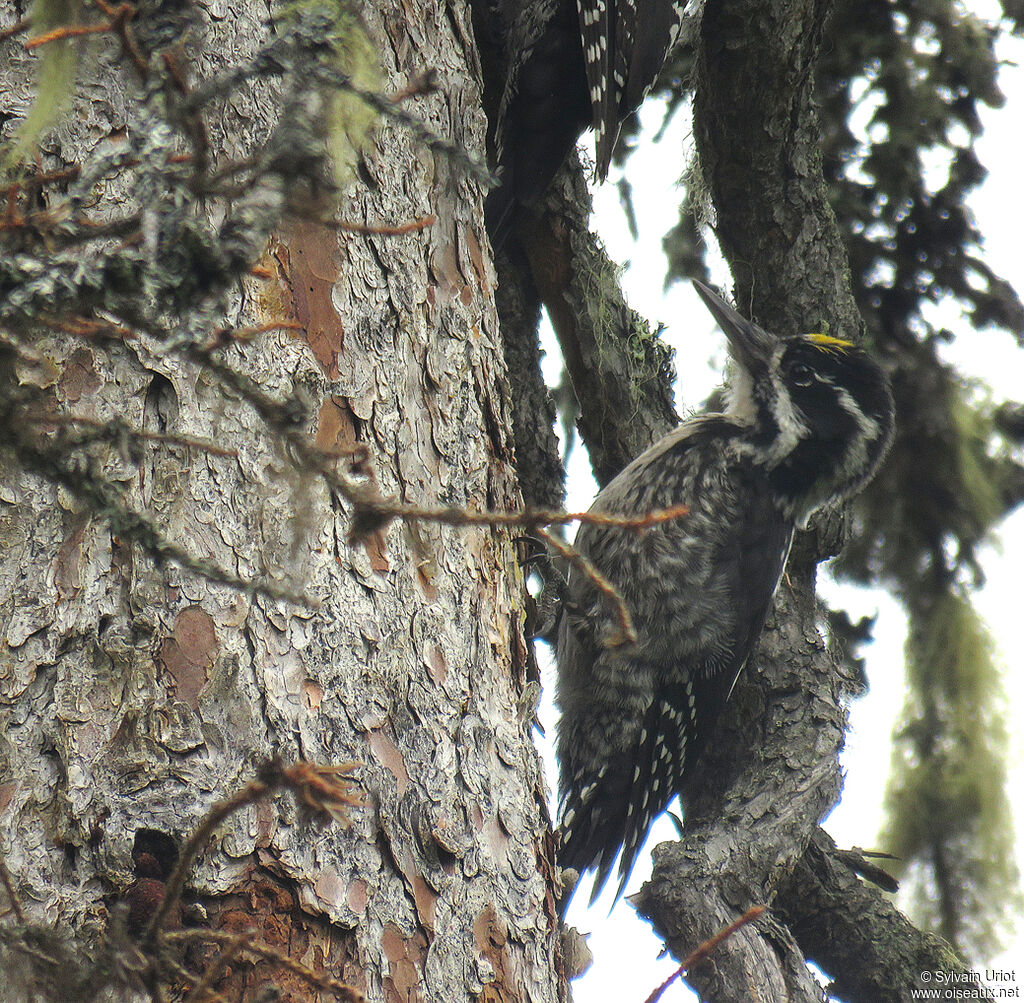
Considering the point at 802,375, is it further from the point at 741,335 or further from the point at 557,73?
the point at 557,73

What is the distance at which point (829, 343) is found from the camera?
375 cm

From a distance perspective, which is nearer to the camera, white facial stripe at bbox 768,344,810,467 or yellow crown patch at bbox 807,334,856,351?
yellow crown patch at bbox 807,334,856,351

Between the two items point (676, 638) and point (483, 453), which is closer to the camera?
point (483, 453)

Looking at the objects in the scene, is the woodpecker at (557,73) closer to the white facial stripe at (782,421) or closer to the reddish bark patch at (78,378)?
the white facial stripe at (782,421)

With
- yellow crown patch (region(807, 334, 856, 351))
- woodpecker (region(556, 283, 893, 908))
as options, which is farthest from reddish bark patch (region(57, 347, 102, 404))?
yellow crown patch (region(807, 334, 856, 351))

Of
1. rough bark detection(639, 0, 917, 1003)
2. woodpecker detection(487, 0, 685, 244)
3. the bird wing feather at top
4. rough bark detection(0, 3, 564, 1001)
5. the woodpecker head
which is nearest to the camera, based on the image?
rough bark detection(0, 3, 564, 1001)

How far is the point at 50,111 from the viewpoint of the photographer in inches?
46.8

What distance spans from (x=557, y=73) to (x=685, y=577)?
1.63m

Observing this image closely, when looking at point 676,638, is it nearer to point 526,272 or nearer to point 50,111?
point 526,272

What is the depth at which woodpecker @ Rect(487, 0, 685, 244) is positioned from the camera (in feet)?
11.1

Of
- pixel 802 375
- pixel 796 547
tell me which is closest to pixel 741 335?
pixel 802 375

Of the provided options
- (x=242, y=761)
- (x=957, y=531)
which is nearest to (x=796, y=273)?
(x=957, y=531)

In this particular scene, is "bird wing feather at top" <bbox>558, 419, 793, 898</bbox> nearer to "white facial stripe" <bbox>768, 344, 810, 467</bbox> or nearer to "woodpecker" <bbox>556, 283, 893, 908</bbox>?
"woodpecker" <bbox>556, 283, 893, 908</bbox>

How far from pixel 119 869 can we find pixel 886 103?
137 inches
